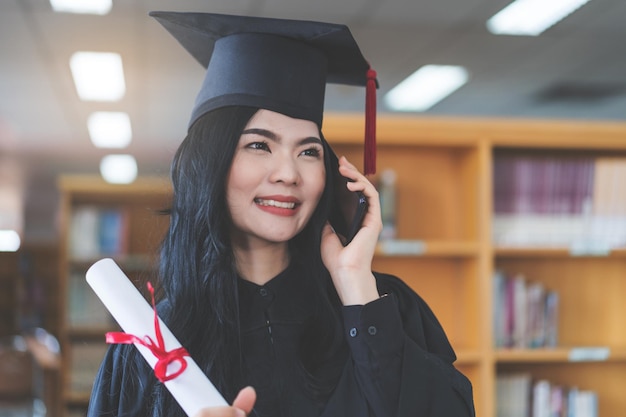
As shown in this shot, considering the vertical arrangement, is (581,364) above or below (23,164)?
below

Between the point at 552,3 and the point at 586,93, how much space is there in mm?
2339

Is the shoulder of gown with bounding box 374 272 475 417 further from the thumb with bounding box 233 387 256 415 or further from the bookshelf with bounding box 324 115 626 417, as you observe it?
the bookshelf with bounding box 324 115 626 417

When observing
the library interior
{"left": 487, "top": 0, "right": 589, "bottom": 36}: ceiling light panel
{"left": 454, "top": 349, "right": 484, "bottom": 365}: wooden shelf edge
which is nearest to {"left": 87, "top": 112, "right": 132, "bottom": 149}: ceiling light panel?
the library interior

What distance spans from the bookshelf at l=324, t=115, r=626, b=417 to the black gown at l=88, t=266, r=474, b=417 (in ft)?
5.55

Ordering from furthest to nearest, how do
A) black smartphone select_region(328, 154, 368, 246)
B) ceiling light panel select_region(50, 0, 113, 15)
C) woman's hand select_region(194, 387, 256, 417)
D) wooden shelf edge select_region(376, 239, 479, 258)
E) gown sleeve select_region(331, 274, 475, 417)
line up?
ceiling light panel select_region(50, 0, 113, 15) → wooden shelf edge select_region(376, 239, 479, 258) → black smartphone select_region(328, 154, 368, 246) → gown sleeve select_region(331, 274, 475, 417) → woman's hand select_region(194, 387, 256, 417)

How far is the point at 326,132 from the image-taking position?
315 centimetres

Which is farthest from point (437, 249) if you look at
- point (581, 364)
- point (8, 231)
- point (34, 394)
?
point (8, 231)

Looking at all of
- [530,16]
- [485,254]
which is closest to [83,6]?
[530,16]

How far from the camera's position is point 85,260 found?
5.07m

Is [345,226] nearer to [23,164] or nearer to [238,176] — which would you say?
[238,176]

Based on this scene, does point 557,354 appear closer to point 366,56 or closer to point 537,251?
point 537,251

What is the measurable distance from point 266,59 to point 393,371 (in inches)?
22.8

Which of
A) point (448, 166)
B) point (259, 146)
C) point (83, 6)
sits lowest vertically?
point (259, 146)

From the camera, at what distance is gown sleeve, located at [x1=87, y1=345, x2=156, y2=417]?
135 cm
